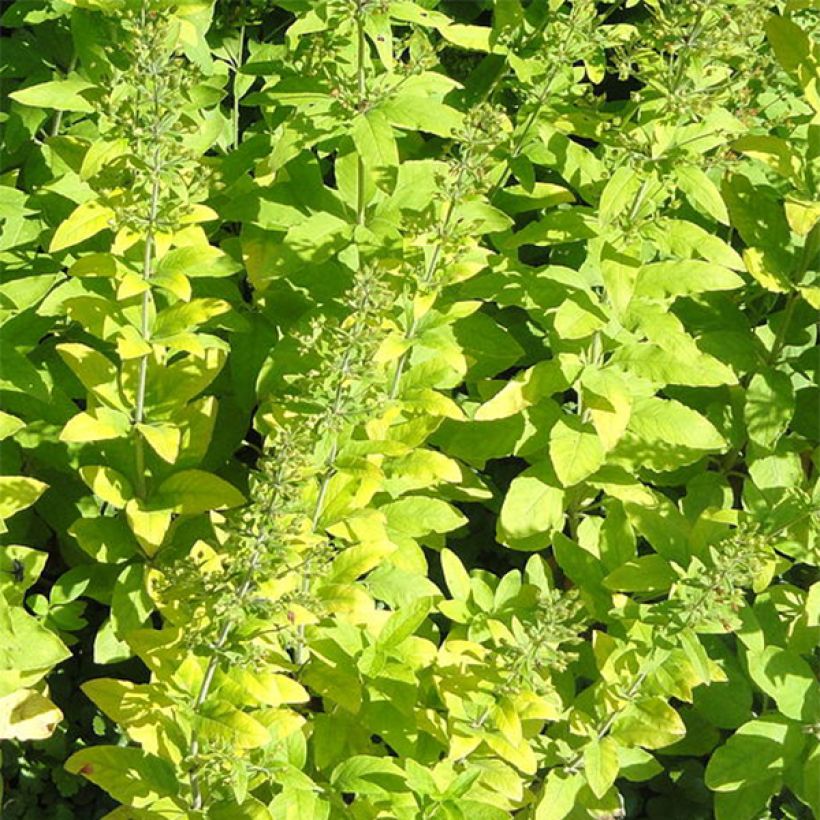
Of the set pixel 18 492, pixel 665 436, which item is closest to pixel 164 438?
pixel 18 492

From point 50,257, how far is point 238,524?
47.1 inches

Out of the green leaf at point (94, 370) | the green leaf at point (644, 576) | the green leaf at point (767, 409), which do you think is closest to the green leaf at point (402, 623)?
the green leaf at point (644, 576)

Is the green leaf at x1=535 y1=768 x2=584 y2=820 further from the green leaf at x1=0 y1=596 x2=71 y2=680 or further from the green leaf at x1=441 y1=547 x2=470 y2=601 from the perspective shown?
the green leaf at x1=0 y1=596 x2=71 y2=680

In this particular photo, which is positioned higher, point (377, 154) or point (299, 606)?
point (377, 154)

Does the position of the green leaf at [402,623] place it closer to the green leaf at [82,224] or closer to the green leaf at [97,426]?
the green leaf at [97,426]

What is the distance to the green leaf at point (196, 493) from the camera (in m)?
2.76

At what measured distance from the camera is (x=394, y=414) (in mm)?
2629

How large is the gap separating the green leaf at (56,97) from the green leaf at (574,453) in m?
1.42

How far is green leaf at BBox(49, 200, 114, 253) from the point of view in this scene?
→ 8.00 feet

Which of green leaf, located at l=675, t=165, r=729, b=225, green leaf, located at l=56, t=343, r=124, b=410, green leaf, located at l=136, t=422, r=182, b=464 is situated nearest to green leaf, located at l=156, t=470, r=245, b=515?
green leaf, located at l=136, t=422, r=182, b=464

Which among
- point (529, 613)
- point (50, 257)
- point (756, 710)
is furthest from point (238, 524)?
point (756, 710)

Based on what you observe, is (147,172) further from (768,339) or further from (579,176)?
(768,339)

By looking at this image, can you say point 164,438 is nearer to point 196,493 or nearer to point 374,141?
point 196,493

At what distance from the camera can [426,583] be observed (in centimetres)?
290
